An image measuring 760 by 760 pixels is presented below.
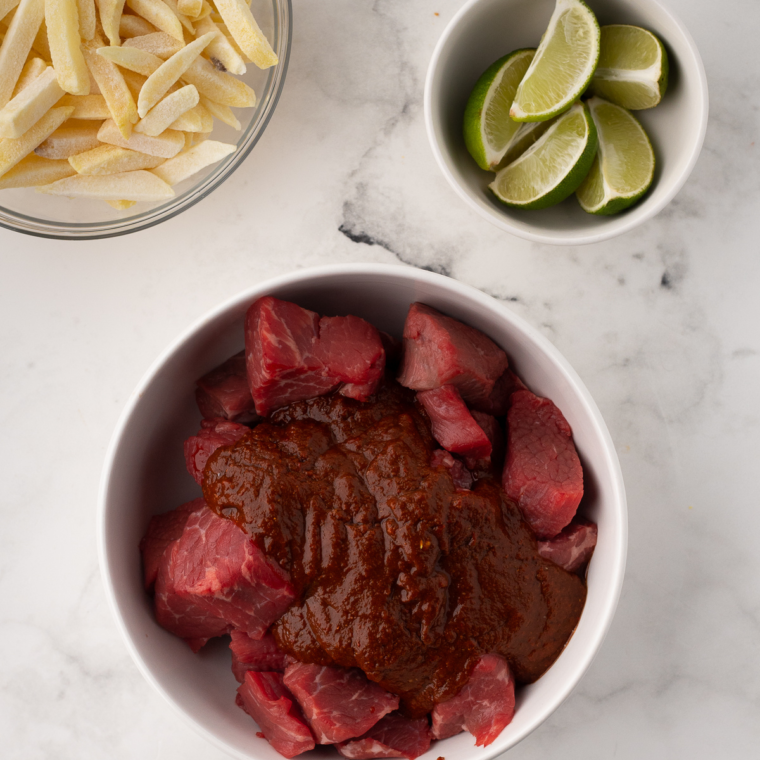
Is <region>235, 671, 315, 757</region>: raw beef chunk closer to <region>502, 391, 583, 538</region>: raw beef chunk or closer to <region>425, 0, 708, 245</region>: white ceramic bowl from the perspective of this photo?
<region>502, 391, 583, 538</region>: raw beef chunk

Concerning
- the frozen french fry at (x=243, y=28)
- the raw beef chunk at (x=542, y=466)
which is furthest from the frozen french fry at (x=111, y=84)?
the raw beef chunk at (x=542, y=466)

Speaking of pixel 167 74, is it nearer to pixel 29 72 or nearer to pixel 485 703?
pixel 29 72

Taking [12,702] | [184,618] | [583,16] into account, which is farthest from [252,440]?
[583,16]

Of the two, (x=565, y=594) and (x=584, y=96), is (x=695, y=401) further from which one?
(x=584, y=96)

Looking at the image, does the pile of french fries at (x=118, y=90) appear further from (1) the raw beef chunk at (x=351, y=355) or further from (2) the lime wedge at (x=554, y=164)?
(2) the lime wedge at (x=554, y=164)

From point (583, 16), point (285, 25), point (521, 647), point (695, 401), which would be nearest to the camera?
point (521, 647)

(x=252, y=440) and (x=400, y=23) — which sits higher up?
(x=400, y=23)

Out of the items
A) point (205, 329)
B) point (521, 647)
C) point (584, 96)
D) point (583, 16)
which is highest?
point (583, 16)
